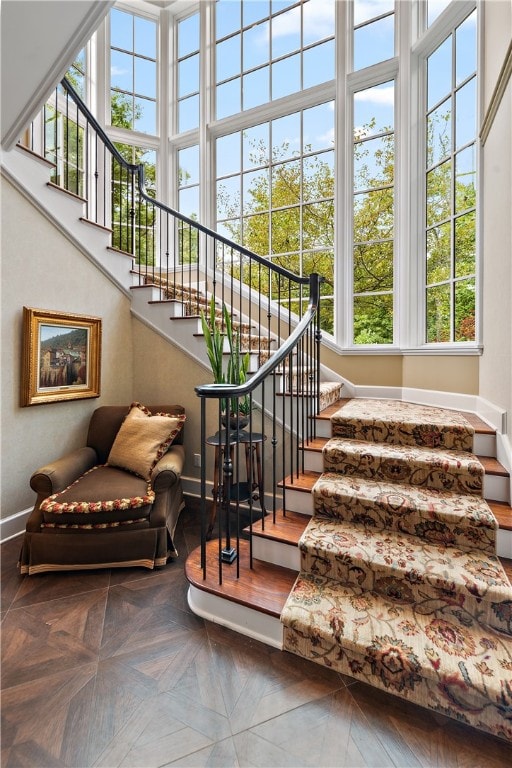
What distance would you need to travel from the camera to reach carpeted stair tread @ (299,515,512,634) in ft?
4.79

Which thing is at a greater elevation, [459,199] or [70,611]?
[459,199]

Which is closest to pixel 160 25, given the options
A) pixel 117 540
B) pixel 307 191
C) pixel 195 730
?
pixel 307 191

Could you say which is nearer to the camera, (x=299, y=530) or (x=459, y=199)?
(x=299, y=530)

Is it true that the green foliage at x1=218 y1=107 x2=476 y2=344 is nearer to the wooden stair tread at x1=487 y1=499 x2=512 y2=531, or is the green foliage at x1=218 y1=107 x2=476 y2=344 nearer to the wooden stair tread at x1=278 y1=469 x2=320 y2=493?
the wooden stair tread at x1=487 y1=499 x2=512 y2=531

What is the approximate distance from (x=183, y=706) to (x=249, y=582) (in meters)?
0.54

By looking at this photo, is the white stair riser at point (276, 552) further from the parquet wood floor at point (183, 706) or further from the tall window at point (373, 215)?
the tall window at point (373, 215)

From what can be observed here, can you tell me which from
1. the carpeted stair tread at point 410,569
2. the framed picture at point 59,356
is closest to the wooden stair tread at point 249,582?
the carpeted stair tread at point 410,569

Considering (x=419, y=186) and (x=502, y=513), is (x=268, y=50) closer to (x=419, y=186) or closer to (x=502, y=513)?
(x=419, y=186)

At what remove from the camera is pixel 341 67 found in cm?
361

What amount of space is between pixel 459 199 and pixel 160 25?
4.78 m

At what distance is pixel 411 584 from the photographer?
1561mm

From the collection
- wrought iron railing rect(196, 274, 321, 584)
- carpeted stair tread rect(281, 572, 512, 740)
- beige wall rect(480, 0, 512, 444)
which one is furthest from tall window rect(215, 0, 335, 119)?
carpeted stair tread rect(281, 572, 512, 740)

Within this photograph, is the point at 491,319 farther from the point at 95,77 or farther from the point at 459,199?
the point at 95,77

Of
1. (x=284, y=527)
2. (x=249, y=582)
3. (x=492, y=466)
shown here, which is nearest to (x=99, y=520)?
(x=249, y=582)
